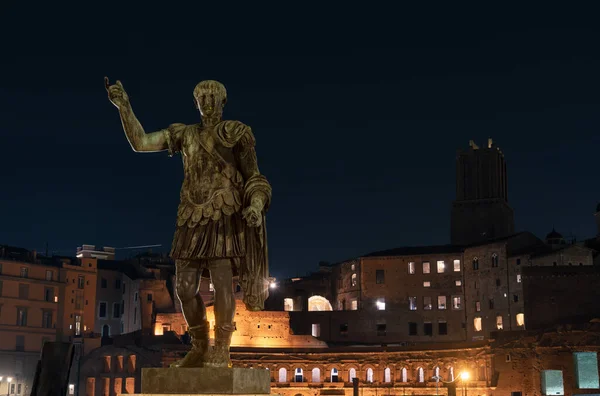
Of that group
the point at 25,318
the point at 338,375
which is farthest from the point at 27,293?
the point at 338,375

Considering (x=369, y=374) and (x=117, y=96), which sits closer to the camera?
(x=117, y=96)

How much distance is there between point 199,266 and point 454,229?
324ft

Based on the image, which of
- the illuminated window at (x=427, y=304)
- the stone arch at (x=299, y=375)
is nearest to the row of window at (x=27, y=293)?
the stone arch at (x=299, y=375)

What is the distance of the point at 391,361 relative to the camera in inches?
3268

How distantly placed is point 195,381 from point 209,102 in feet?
10.8

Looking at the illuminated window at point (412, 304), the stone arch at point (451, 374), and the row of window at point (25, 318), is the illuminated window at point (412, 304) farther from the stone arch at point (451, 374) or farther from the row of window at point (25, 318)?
the row of window at point (25, 318)

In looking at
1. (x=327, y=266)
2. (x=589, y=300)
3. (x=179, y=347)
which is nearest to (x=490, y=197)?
(x=327, y=266)

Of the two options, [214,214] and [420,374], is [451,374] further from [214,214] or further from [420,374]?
[214,214]

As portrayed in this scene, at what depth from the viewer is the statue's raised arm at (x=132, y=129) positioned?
32.2 feet

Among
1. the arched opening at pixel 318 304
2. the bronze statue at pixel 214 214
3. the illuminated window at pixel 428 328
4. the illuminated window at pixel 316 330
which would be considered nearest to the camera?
the bronze statue at pixel 214 214

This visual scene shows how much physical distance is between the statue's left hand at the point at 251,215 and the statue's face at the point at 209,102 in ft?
4.57

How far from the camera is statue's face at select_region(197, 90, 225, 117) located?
998 cm

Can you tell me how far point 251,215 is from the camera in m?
9.30

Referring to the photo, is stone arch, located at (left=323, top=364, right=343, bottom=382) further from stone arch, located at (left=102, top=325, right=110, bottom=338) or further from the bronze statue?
the bronze statue
